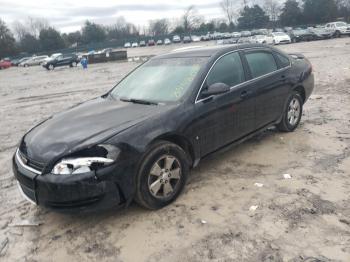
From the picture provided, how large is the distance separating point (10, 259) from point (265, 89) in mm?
3979

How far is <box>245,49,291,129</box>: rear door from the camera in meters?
5.31

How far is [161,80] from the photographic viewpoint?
4.82 meters

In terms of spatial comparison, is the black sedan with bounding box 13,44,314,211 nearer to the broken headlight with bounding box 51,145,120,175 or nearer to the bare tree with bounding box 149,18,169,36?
the broken headlight with bounding box 51,145,120,175

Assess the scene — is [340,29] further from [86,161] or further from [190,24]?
[190,24]

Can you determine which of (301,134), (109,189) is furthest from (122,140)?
(301,134)

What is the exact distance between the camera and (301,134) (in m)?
6.30

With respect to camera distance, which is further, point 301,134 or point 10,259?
point 301,134

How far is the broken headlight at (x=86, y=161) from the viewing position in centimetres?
345

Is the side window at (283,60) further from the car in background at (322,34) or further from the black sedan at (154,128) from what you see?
the car in background at (322,34)

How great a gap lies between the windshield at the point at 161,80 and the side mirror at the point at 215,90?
0.79ft

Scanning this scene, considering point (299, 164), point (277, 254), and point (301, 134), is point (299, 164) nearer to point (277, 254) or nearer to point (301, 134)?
point (301, 134)

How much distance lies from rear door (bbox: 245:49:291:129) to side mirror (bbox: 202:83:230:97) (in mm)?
908

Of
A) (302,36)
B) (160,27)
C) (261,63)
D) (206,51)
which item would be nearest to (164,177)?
(206,51)

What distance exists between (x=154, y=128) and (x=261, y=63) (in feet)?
8.29
